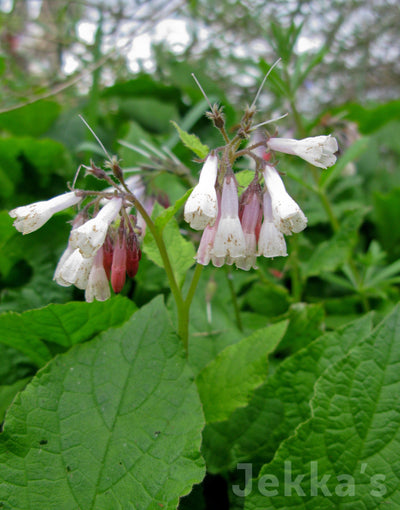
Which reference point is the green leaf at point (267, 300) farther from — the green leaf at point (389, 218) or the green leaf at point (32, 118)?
the green leaf at point (32, 118)

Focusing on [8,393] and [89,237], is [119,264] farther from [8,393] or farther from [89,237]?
[8,393]

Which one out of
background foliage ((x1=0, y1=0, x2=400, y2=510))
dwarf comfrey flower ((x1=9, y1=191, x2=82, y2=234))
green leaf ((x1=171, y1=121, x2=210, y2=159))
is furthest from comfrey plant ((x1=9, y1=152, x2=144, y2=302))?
green leaf ((x1=171, y1=121, x2=210, y2=159))

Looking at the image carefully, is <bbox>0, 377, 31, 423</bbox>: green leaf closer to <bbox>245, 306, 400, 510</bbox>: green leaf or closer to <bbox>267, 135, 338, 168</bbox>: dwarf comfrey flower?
<bbox>245, 306, 400, 510</bbox>: green leaf

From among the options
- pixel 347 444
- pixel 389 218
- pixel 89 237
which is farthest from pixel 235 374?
pixel 389 218

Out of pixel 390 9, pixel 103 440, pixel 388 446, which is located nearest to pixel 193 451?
pixel 103 440

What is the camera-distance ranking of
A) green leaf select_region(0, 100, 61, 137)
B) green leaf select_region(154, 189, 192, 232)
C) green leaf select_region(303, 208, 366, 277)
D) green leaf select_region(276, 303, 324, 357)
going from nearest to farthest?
1. green leaf select_region(154, 189, 192, 232)
2. green leaf select_region(276, 303, 324, 357)
3. green leaf select_region(303, 208, 366, 277)
4. green leaf select_region(0, 100, 61, 137)

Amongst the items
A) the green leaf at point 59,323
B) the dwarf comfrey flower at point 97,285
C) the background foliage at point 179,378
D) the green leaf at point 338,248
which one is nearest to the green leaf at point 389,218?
the background foliage at point 179,378
